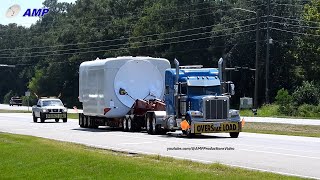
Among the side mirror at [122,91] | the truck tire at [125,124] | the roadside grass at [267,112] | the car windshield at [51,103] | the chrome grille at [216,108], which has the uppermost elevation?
the side mirror at [122,91]

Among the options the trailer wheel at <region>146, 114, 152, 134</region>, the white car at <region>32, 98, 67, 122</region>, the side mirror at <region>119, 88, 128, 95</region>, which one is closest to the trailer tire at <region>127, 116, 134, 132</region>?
the side mirror at <region>119, 88, 128, 95</region>

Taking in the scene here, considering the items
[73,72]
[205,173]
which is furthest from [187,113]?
[73,72]

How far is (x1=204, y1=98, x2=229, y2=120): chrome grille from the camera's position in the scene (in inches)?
1241

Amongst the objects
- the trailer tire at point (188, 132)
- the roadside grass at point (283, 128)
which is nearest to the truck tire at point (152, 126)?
the trailer tire at point (188, 132)

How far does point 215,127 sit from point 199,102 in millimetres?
1325

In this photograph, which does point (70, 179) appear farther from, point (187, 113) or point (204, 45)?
point (204, 45)

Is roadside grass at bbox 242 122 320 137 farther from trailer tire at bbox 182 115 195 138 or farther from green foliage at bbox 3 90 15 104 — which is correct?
green foliage at bbox 3 90 15 104

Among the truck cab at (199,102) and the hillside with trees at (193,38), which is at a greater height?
the hillside with trees at (193,38)

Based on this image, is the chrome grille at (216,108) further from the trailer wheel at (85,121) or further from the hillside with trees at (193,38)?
the hillside with trees at (193,38)

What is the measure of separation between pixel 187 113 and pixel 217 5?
73.0m

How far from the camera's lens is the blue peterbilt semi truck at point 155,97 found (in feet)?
104

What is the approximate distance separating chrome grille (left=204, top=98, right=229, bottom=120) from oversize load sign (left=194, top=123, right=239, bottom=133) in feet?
1.13

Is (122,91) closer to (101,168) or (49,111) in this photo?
(49,111)

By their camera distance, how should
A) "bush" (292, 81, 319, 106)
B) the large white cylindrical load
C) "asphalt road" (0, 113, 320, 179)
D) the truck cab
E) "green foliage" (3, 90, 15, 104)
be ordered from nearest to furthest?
"asphalt road" (0, 113, 320, 179) → the truck cab → the large white cylindrical load → "bush" (292, 81, 319, 106) → "green foliage" (3, 90, 15, 104)
